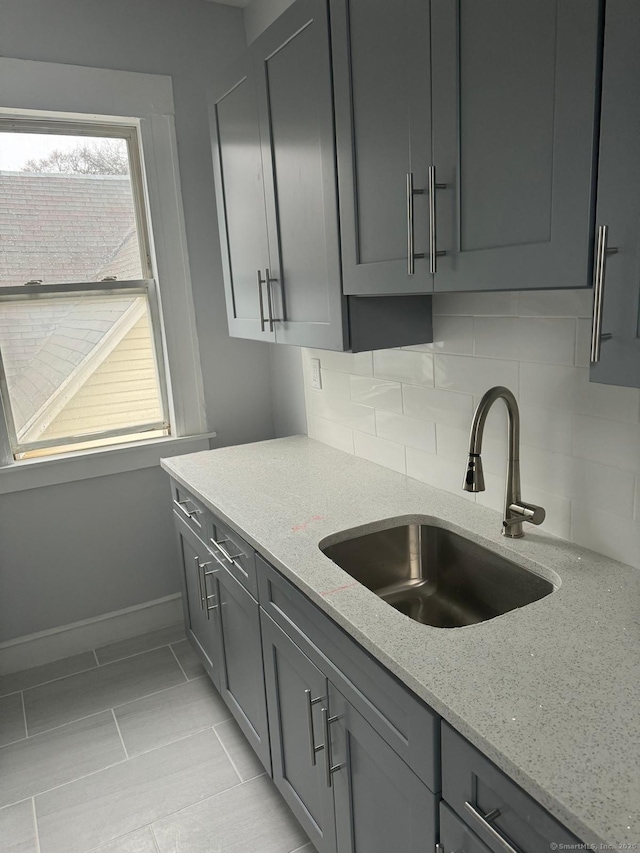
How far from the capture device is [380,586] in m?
1.69

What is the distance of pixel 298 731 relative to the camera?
156 centimetres

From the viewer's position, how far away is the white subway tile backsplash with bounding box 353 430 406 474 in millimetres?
2059

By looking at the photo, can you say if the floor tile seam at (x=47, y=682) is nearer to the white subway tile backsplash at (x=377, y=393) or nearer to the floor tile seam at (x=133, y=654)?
the floor tile seam at (x=133, y=654)

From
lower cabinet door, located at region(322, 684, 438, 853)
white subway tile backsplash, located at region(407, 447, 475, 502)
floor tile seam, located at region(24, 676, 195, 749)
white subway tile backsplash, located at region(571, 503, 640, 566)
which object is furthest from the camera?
floor tile seam, located at region(24, 676, 195, 749)

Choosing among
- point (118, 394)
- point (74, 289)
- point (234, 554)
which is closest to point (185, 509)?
point (234, 554)

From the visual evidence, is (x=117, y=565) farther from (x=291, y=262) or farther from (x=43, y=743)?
(x=291, y=262)

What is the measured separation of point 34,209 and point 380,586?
199 cm

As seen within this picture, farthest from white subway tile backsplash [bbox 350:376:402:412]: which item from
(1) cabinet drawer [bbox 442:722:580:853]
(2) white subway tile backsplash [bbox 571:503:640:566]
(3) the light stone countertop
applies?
(1) cabinet drawer [bbox 442:722:580:853]

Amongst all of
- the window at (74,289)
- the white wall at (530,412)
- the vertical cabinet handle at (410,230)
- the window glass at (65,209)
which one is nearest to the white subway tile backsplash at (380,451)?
the white wall at (530,412)

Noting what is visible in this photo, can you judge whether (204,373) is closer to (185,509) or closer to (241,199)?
(185,509)

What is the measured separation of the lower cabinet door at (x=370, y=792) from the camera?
105 centimetres

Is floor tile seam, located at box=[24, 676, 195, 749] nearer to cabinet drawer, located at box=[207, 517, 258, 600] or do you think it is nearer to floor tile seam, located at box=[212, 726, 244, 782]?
floor tile seam, located at box=[212, 726, 244, 782]

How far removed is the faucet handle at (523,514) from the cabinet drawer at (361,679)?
1.67ft

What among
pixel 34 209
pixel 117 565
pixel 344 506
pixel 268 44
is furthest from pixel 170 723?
pixel 268 44
